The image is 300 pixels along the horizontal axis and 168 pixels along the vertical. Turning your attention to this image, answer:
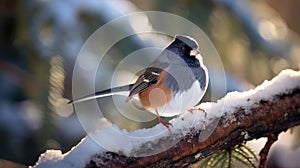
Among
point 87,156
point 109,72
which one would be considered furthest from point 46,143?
point 87,156

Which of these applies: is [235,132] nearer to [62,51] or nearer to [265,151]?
[265,151]

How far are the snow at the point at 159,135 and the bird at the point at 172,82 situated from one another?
0.17m

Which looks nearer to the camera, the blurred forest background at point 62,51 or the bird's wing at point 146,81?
the bird's wing at point 146,81

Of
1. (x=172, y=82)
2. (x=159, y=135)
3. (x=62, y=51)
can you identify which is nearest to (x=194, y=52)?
(x=172, y=82)

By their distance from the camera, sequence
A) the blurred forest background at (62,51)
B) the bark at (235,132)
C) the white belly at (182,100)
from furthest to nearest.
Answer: the blurred forest background at (62,51)
the white belly at (182,100)
the bark at (235,132)

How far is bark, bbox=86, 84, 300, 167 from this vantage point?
25.2 inches

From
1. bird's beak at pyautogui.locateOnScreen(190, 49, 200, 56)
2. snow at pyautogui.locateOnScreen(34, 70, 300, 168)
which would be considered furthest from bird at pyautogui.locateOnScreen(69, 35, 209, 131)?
snow at pyautogui.locateOnScreen(34, 70, 300, 168)

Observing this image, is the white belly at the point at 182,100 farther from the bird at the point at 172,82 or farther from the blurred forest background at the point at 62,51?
the blurred forest background at the point at 62,51

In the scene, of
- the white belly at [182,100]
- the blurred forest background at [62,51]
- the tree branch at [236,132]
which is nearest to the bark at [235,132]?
the tree branch at [236,132]

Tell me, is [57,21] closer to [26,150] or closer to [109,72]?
[109,72]

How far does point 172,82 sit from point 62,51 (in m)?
0.72

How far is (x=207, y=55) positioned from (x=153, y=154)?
0.95 metres

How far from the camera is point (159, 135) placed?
2.19ft

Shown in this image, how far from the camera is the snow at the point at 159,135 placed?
25.7 inches
